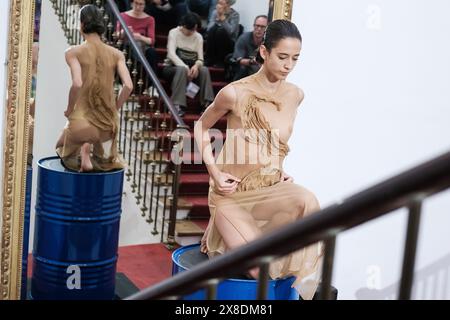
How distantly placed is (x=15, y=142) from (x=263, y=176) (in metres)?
1.27

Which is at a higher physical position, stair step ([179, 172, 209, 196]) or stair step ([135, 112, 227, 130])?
stair step ([135, 112, 227, 130])

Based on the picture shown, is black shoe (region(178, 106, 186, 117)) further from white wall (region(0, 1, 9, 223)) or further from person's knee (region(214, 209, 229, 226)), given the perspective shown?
person's knee (region(214, 209, 229, 226))

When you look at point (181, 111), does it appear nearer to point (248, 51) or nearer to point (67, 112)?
point (248, 51)

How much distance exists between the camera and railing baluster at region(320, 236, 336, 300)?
1370 mm

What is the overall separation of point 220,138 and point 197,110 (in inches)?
22.4

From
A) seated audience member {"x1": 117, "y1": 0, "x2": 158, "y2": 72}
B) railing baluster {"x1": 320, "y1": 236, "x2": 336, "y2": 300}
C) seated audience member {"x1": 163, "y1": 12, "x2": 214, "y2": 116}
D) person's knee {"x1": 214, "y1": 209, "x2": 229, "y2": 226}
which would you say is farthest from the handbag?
railing baluster {"x1": 320, "y1": 236, "x2": 336, "y2": 300}

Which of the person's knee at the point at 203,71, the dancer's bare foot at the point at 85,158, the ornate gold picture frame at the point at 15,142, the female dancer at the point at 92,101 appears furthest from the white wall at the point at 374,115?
the ornate gold picture frame at the point at 15,142

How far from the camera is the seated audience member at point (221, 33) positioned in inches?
153

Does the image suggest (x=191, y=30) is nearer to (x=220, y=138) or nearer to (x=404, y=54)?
(x=220, y=138)

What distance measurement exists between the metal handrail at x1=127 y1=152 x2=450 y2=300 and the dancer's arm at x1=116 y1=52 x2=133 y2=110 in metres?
2.23

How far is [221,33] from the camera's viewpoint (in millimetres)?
3906

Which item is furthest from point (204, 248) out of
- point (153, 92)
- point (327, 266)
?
point (327, 266)

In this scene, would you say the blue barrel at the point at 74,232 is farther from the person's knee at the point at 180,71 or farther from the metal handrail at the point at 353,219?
the metal handrail at the point at 353,219

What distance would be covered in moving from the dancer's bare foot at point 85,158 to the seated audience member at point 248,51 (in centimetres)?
80
